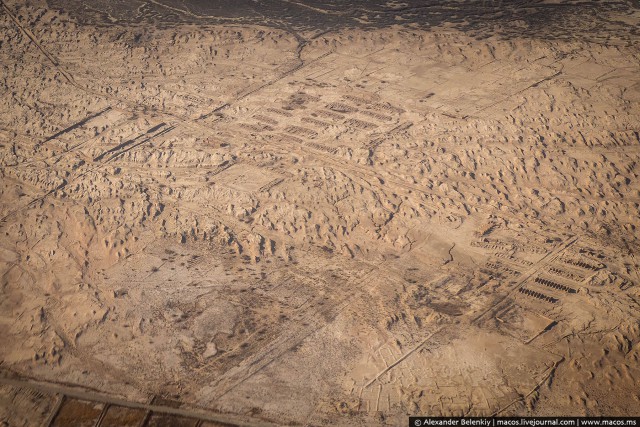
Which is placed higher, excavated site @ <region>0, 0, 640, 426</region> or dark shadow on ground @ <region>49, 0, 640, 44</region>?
dark shadow on ground @ <region>49, 0, 640, 44</region>

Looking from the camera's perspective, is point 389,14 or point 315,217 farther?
point 389,14

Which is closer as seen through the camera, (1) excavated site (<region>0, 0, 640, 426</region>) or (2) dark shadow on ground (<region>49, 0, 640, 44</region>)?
(1) excavated site (<region>0, 0, 640, 426</region>)

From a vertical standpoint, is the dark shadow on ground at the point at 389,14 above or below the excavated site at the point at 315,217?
above

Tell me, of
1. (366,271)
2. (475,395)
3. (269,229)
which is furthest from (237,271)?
(475,395)

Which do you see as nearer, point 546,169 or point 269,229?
point 269,229

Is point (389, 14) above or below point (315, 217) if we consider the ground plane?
above

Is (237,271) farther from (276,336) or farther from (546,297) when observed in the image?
(546,297)

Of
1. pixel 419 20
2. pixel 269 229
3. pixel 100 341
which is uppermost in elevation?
pixel 419 20

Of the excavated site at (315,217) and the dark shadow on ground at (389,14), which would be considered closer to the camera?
the excavated site at (315,217)
